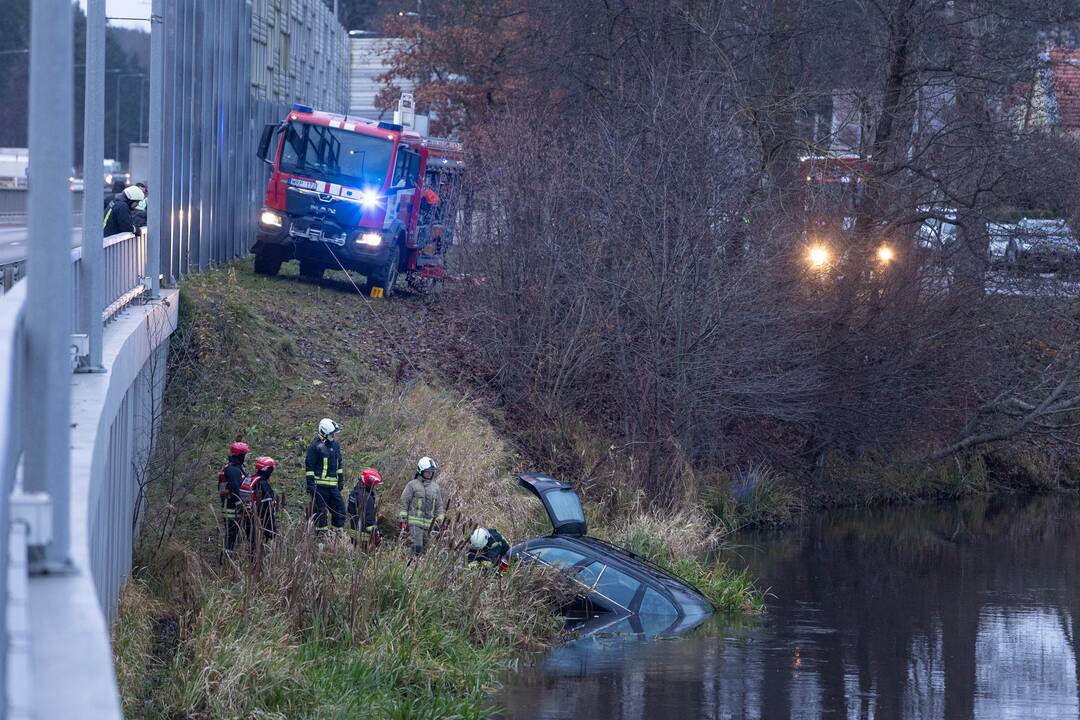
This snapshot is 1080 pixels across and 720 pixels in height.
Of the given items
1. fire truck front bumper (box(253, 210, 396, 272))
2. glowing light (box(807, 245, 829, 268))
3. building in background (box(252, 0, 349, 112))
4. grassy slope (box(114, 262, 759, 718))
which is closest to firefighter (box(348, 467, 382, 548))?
grassy slope (box(114, 262, 759, 718))

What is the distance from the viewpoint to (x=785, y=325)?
26672 mm

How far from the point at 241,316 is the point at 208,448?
3.43 metres

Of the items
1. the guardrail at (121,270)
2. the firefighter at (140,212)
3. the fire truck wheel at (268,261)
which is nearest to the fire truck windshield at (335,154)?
the fire truck wheel at (268,261)

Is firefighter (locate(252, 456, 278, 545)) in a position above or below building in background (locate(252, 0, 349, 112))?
below

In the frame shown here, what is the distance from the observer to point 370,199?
26422mm

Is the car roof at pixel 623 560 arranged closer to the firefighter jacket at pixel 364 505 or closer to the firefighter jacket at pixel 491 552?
the firefighter jacket at pixel 491 552

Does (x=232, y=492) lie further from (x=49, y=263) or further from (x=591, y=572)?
(x=49, y=263)

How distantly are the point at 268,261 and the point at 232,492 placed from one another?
13421 millimetres

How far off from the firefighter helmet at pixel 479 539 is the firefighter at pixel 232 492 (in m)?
2.52

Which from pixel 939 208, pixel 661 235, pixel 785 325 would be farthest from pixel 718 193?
pixel 939 208

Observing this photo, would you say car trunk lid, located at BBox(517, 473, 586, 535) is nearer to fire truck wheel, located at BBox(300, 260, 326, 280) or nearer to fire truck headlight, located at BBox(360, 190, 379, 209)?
fire truck headlight, located at BBox(360, 190, 379, 209)

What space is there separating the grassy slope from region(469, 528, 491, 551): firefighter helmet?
22cm

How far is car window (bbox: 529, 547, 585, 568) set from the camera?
1614cm

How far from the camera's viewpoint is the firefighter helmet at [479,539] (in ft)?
50.4
